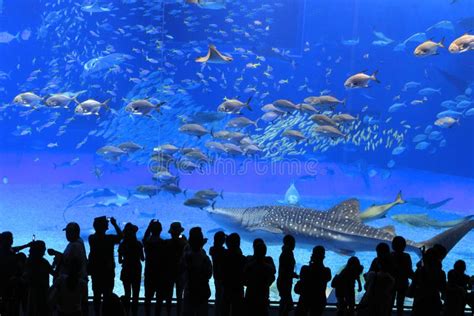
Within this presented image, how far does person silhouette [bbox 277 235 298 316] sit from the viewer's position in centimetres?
434

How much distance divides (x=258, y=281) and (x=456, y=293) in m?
1.48

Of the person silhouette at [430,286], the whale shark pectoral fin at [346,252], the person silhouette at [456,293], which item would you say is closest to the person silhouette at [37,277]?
the person silhouette at [430,286]

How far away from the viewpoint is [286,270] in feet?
14.4

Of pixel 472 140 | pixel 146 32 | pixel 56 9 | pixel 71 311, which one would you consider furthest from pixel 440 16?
pixel 71 311

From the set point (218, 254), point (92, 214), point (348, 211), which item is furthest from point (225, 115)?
point (218, 254)

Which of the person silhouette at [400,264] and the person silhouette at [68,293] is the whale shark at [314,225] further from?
the person silhouette at [68,293]

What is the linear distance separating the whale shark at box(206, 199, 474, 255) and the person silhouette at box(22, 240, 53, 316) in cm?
569

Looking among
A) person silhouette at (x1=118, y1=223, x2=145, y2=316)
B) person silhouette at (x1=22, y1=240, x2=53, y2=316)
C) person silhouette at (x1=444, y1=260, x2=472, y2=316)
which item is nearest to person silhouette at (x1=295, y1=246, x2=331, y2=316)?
person silhouette at (x1=444, y1=260, x2=472, y2=316)

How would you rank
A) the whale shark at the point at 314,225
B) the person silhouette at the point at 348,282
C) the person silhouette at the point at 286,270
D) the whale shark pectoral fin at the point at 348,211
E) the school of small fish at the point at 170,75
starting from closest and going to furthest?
the person silhouette at the point at 348,282
the person silhouette at the point at 286,270
the whale shark at the point at 314,225
the whale shark pectoral fin at the point at 348,211
the school of small fish at the point at 170,75

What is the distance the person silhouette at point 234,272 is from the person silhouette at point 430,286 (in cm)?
133

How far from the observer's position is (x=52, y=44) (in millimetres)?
14859

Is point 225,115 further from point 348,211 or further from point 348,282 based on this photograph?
point 348,282

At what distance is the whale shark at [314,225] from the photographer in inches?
350

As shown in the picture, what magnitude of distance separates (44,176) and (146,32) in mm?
4736
